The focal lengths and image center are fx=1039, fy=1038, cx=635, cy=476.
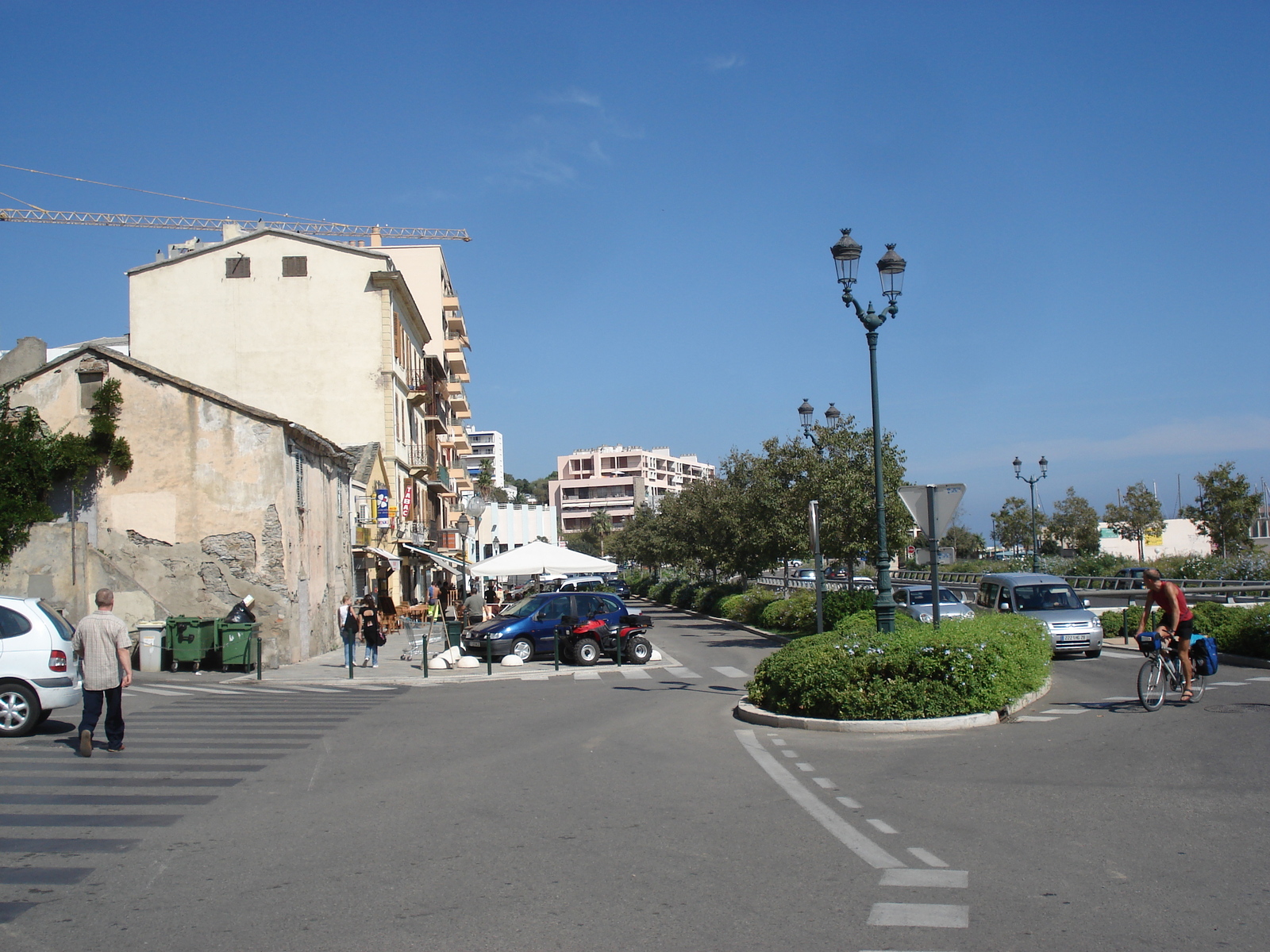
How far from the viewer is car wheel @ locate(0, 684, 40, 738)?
1145 centimetres

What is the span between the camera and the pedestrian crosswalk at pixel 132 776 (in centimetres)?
654

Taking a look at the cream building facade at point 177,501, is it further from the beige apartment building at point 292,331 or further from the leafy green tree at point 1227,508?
the leafy green tree at point 1227,508

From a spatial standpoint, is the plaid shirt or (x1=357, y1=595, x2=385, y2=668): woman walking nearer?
the plaid shirt

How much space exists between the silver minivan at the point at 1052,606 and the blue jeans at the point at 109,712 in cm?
1569

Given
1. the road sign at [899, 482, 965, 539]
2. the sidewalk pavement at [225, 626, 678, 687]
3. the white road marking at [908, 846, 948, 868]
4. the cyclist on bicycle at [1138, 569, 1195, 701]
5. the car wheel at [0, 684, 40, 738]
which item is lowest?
the sidewalk pavement at [225, 626, 678, 687]

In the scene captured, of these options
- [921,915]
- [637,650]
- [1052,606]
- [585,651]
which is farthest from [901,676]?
[585,651]

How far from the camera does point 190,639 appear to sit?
20.4 metres

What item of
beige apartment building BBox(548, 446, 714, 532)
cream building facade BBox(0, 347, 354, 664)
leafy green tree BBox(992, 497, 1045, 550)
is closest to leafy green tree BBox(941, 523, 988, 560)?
leafy green tree BBox(992, 497, 1045, 550)

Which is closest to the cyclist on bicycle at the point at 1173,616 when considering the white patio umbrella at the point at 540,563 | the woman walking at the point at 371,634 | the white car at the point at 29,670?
the white car at the point at 29,670

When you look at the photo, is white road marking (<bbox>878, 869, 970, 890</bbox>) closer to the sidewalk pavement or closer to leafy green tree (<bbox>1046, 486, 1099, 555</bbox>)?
the sidewalk pavement

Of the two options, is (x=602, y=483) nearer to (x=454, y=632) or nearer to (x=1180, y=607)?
(x=454, y=632)

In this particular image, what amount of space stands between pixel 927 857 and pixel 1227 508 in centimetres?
5173

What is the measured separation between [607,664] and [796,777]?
1402 cm

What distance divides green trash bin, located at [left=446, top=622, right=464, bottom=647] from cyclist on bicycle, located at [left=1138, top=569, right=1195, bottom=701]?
1495cm
